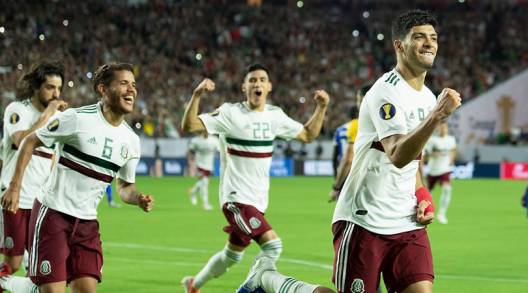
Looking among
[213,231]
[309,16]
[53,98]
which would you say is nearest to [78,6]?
[309,16]

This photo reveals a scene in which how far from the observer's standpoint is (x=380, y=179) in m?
6.45

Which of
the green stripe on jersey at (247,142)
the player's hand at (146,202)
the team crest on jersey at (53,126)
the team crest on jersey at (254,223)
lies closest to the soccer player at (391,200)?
the player's hand at (146,202)

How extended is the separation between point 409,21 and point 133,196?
2727 mm

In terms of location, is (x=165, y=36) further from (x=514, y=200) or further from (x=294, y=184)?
(x=514, y=200)

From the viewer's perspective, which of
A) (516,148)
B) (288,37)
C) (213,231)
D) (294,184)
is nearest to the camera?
(213,231)

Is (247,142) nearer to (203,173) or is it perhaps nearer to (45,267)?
(45,267)

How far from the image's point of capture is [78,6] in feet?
152

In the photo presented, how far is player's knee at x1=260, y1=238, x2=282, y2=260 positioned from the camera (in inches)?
400

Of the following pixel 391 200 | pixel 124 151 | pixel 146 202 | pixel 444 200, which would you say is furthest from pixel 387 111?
pixel 444 200

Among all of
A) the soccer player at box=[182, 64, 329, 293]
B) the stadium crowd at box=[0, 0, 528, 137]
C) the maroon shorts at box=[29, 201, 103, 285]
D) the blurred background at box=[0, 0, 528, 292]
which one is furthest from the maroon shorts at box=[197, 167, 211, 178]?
the maroon shorts at box=[29, 201, 103, 285]

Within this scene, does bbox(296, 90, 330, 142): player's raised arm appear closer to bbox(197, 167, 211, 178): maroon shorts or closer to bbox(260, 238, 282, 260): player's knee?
bbox(260, 238, 282, 260): player's knee

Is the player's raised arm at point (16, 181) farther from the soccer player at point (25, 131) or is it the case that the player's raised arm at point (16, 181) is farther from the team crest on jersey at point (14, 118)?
the team crest on jersey at point (14, 118)

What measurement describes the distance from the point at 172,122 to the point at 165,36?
7.42m

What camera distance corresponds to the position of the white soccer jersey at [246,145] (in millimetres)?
10570
